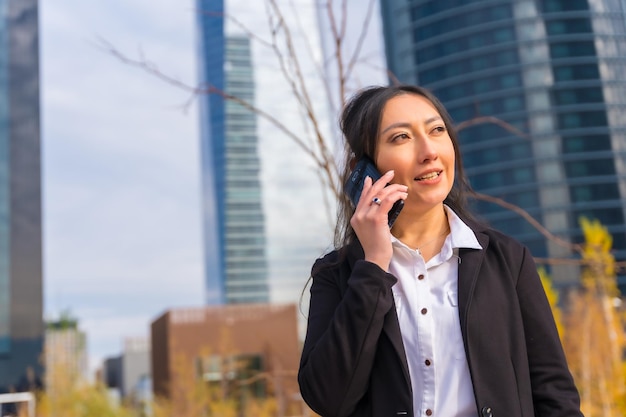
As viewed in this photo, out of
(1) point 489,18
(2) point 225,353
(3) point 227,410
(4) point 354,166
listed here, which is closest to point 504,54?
(1) point 489,18

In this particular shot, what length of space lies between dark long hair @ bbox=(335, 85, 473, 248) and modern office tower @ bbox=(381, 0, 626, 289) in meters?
52.2

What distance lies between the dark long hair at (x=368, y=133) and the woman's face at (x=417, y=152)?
0.9 inches

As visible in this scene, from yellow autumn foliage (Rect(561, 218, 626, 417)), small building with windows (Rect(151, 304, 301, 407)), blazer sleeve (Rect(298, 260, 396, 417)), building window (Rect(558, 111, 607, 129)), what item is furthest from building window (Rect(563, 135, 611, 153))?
blazer sleeve (Rect(298, 260, 396, 417))

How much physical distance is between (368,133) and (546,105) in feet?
186

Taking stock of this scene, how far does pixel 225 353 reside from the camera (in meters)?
36.1

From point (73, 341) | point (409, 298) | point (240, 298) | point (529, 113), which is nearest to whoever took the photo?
point (409, 298)

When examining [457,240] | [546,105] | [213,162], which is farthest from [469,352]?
[213,162]

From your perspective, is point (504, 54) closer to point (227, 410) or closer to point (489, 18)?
point (489, 18)

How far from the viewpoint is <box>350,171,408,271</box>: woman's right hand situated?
1.23m

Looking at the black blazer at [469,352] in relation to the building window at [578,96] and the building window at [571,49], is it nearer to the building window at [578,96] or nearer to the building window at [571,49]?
the building window at [578,96]

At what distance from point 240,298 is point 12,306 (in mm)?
51050

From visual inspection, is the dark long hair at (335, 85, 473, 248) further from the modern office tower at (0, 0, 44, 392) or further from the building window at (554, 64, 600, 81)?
the building window at (554, 64, 600, 81)

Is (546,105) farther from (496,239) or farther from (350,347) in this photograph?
(350,347)

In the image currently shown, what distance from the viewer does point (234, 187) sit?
8638 centimetres
